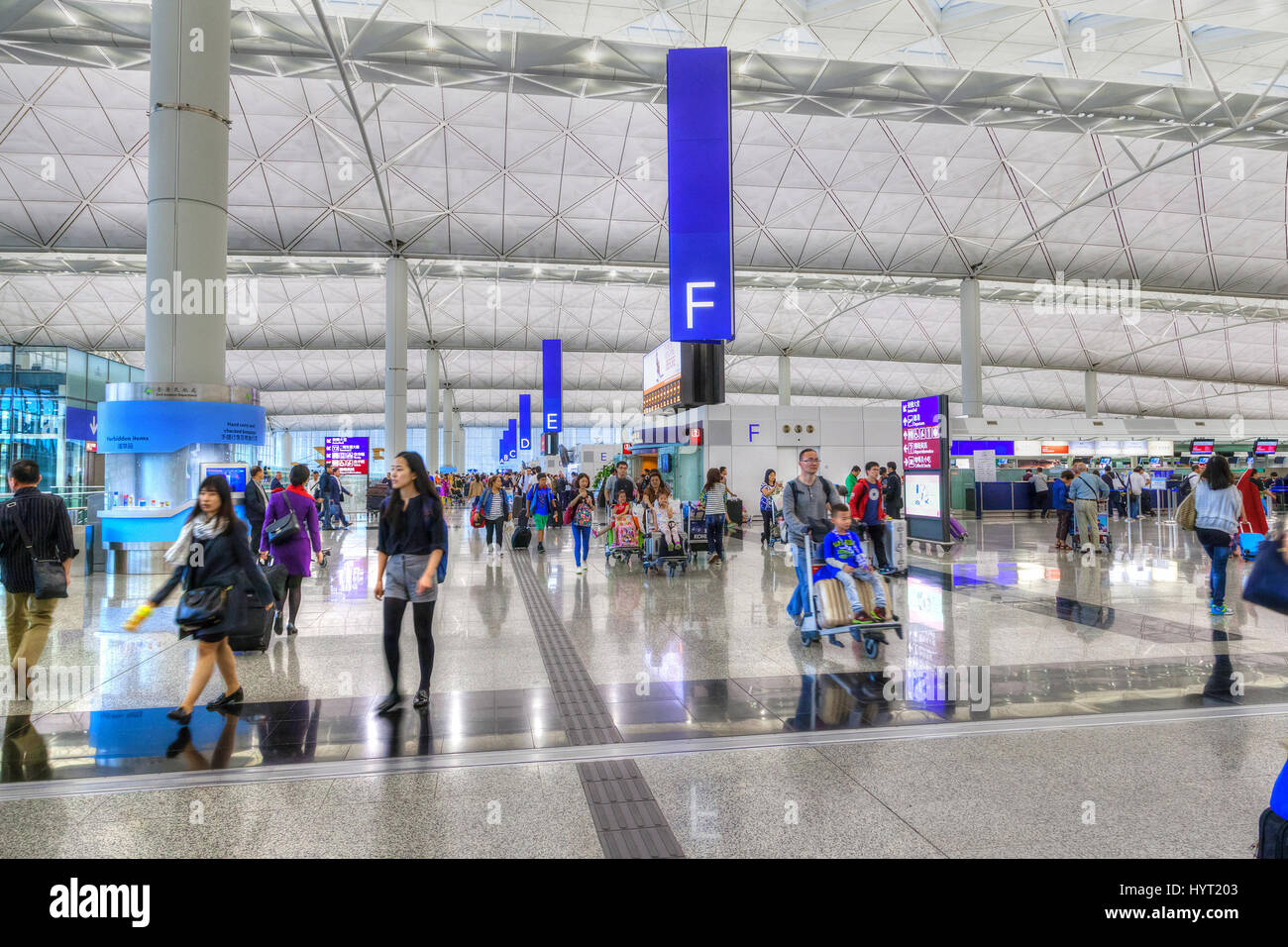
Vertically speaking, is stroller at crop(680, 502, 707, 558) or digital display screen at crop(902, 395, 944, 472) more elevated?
digital display screen at crop(902, 395, 944, 472)

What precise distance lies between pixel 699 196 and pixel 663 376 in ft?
51.6

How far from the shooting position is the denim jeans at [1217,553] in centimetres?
838

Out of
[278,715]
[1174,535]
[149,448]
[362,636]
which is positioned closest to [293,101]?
[149,448]

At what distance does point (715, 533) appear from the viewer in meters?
14.6

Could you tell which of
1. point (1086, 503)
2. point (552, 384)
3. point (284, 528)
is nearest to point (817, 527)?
point (284, 528)

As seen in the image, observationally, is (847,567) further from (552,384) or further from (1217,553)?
(552,384)

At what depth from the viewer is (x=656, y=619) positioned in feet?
29.8

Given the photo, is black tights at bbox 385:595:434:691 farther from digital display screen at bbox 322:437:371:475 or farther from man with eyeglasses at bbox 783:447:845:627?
digital display screen at bbox 322:437:371:475

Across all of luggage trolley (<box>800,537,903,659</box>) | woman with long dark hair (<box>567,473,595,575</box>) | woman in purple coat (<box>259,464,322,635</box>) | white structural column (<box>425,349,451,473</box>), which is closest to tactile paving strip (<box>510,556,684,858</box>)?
luggage trolley (<box>800,537,903,659</box>)

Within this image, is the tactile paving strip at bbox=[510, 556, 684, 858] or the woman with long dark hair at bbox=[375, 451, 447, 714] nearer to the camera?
the tactile paving strip at bbox=[510, 556, 684, 858]

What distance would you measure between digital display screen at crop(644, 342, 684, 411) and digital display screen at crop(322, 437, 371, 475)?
43.5 ft

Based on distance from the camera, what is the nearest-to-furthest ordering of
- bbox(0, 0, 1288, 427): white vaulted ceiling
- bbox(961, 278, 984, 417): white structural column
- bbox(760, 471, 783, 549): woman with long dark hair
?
bbox(760, 471, 783, 549): woman with long dark hair → bbox(0, 0, 1288, 427): white vaulted ceiling → bbox(961, 278, 984, 417): white structural column

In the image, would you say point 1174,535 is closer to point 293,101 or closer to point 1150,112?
point 1150,112

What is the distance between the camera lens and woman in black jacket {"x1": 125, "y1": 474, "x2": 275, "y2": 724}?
17.1 feet
